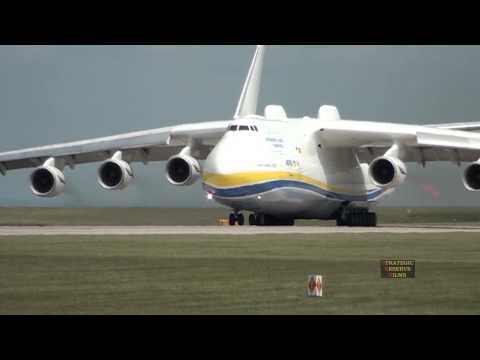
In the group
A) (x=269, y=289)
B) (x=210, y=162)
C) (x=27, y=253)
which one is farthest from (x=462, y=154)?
(x=269, y=289)

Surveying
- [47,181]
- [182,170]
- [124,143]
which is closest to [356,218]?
[182,170]

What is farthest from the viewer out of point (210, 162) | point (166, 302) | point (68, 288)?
point (210, 162)

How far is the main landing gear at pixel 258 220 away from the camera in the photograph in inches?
1786

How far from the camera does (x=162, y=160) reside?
51.2 meters

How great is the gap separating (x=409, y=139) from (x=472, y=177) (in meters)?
3.31

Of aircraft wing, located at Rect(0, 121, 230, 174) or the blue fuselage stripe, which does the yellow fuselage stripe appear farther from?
aircraft wing, located at Rect(0, 121, 230, 174)

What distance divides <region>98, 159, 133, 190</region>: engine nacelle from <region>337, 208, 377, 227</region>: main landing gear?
8.85 m

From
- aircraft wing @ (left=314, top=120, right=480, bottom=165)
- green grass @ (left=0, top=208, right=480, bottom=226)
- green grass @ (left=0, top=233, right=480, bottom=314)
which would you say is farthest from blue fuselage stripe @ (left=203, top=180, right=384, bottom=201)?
green grass @ (left=0, top=233, right=480, bottom=314)

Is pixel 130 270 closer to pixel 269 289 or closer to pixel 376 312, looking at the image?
pixel 269 289

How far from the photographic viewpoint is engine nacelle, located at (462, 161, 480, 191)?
41.5 meters

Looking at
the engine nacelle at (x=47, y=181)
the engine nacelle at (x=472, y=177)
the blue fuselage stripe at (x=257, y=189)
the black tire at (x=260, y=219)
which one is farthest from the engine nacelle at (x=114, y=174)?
the engine nacelle at (x=472, y=177)

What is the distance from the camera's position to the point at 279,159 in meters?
43.1
